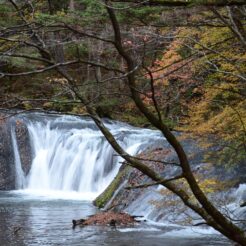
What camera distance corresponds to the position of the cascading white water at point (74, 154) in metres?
15.9

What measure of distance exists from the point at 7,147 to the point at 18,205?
5.76 m

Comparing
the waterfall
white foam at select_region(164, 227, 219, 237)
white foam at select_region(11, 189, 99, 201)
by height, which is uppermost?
the waterfall

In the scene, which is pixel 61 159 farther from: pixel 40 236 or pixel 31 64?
pixel 40 236

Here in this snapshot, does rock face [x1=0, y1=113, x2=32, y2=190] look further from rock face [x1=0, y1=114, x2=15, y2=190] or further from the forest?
the forest

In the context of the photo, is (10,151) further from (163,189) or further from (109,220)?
(163,189)

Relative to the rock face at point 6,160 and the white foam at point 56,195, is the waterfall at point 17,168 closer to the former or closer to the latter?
the rock face at point 6,160

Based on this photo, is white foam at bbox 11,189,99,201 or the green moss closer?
the green moss

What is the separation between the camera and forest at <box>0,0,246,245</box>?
365 cm

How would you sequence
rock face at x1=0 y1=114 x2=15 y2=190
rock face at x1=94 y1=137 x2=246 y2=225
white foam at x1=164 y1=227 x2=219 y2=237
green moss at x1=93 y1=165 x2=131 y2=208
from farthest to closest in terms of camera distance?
rock face at x1=0 y1=114 x2=15 y2=190
green moss at x1=93 y1=165 x2=131 y2=208
rock face at x1=94 y1=137 x2=246 y2=225
white foam at x1=164 y1=227 x2=219 y2=237

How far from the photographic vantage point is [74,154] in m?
17.4

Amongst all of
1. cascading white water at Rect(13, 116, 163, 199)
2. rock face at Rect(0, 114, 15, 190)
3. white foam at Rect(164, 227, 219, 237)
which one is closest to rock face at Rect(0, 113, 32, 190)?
rock face at Rect(0, 114, 15, 190)

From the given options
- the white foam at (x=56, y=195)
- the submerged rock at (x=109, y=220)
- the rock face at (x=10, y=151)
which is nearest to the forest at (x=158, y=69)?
the submerged rock at (x=109, y=220)

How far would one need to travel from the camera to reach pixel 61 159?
17.7 metres

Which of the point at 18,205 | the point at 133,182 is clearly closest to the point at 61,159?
the point at 18,205
